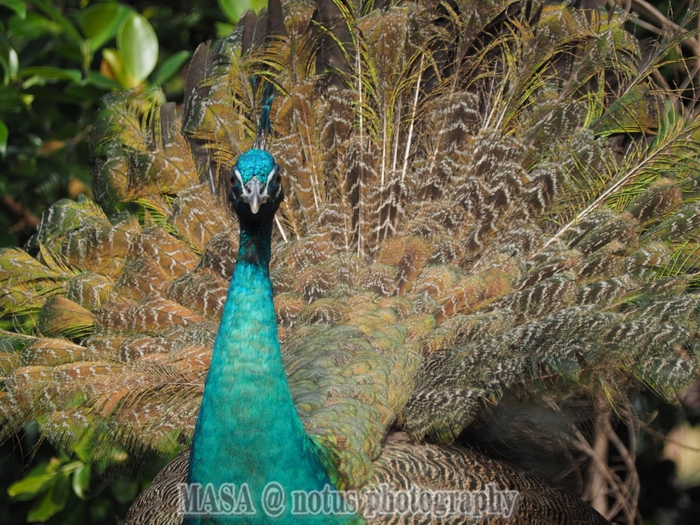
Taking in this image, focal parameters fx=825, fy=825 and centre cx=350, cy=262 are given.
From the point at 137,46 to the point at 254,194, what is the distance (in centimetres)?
172

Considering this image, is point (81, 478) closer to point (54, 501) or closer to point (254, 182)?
point (54, 501)

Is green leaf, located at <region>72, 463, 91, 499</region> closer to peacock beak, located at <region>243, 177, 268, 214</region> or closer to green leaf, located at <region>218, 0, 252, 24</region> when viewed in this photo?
peacock beak, located at <region>243, 177, 268, 214</region>

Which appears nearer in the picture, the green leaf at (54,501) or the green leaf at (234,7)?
the green leaf at (54,501)

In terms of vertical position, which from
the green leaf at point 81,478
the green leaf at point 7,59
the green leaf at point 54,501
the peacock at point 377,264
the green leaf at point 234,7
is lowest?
the green leaf at point 54,501

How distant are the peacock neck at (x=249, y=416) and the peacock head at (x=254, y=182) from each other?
17 centimetres

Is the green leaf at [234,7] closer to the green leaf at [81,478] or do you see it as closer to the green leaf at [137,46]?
the green leaf at [137,46]

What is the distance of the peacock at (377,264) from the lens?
215 centimetres

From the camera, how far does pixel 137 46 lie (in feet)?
10.9

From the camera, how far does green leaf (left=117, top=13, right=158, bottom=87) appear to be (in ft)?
10.8

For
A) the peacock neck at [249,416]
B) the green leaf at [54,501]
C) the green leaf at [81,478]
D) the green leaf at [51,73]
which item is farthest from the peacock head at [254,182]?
the green leaf at [54,501]

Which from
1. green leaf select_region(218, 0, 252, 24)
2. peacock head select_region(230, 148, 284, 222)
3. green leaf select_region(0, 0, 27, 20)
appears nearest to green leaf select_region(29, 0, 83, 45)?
green leaf select_region(0, 0, 27, 20)

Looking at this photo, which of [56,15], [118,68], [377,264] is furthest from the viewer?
[118,68]

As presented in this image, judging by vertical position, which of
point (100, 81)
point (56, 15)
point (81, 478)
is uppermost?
point (56, 15)

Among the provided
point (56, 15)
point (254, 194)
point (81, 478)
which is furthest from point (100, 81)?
point (254, 194)
